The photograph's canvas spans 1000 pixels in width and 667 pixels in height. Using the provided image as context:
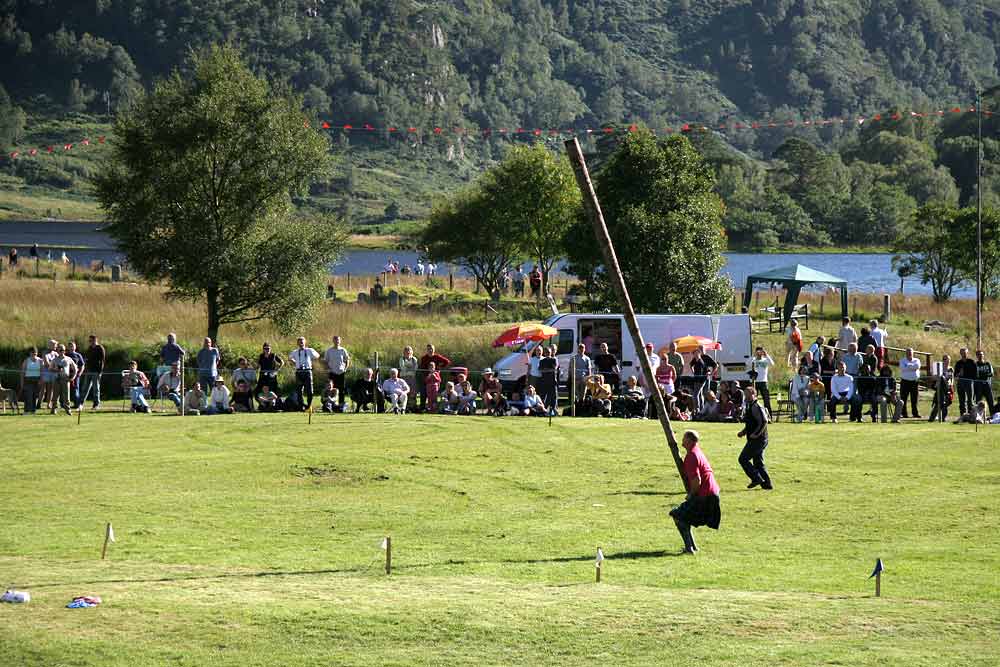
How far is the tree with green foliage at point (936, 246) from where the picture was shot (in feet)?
221

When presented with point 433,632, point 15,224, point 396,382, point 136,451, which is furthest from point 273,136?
point 15,224

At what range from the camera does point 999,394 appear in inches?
1452

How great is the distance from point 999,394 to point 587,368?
12153 mm

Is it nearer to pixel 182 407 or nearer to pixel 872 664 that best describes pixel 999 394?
pixel 182 407

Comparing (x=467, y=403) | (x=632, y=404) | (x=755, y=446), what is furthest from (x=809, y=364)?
(x=755, y=446)

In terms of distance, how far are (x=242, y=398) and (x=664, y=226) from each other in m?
19.0

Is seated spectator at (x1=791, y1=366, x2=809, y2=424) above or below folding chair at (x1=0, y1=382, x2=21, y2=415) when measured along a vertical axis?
above

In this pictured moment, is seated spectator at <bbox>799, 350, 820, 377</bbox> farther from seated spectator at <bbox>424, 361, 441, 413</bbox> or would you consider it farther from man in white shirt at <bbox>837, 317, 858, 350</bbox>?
seated spectator at <bbox>424, 361, 441, 413</bbox>

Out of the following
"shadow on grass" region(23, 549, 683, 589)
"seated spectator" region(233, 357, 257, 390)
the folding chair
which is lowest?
"shadow on grass" region(23, 549, 683, 589)

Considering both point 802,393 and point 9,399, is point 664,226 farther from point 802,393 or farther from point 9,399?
point 9,399

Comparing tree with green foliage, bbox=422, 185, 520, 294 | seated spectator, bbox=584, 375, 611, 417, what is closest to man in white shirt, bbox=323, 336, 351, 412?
seated spectator, bbox=584, 375, 611, 417

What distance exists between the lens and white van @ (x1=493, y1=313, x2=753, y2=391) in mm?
36688

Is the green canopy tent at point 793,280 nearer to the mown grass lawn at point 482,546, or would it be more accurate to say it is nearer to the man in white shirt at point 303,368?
the mown grass lawn at point 482,546

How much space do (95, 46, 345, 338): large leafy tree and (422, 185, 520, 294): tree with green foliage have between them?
92.8 ft
